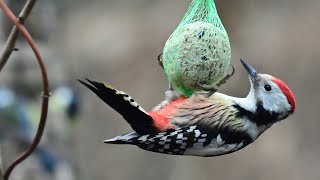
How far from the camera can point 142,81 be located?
19.5 ft

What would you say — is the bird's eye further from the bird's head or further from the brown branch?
the brown branch

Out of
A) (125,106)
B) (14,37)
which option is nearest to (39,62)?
(14,37)

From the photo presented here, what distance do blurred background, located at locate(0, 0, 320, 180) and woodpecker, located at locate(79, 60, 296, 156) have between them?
2.62 meters

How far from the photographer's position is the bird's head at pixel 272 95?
2.24 meters

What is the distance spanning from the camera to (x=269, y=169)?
5582mm

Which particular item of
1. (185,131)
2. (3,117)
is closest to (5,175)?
(185,131)

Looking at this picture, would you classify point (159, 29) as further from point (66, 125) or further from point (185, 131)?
point (185, 131)

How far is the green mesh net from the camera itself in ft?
7.62

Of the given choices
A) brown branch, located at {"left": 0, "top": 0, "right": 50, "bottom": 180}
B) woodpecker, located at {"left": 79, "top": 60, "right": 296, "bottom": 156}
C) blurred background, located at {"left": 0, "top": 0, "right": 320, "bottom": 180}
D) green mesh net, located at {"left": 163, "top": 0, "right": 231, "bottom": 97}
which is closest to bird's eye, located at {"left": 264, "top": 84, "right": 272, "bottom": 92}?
woodpecker, located at {"left": 79, "top": 60, "right": 296, "bottom": 156}

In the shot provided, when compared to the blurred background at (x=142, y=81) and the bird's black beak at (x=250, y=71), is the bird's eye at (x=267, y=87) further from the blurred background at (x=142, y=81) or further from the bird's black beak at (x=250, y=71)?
the blurred background at (x=142, y=81)

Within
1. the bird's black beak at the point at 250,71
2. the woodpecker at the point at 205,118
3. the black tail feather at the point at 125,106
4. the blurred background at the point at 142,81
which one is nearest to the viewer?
the black tail feather at the point at 125,106

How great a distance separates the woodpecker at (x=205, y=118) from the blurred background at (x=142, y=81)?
262 cm

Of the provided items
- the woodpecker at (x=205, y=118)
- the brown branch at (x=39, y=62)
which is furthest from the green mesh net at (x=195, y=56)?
the brown branch at (x=39, y=62)

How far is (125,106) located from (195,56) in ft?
1.03
